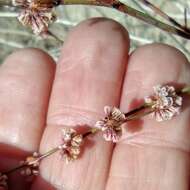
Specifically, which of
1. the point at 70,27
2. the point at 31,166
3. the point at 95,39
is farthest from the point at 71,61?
the point at 70,27

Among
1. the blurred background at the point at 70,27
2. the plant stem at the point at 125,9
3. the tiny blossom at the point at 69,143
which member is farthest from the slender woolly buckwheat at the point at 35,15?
the blurred background at the point at 70,27

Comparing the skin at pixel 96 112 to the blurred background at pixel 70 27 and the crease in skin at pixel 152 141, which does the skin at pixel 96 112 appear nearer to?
the crease in skin at pixel 152 141

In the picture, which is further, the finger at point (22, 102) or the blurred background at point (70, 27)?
the blurred background at point (70, 27)

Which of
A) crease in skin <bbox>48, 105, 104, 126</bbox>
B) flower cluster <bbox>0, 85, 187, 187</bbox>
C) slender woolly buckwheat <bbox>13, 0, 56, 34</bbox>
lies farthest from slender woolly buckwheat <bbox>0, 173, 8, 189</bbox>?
slender woolly buckwheat <bbox>13, 0, 56, 34</bbox>

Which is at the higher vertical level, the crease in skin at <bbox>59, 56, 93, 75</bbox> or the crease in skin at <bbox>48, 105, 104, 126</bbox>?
the crease in skin at <bbox>59, 56, 93, 75</bbox>

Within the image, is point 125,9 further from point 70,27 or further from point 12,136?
point 70,27

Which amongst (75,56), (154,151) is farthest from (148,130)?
(75,56)

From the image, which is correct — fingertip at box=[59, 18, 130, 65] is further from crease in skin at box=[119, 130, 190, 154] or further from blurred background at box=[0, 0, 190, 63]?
blurred background at box=[0, 0, 190, 63]
